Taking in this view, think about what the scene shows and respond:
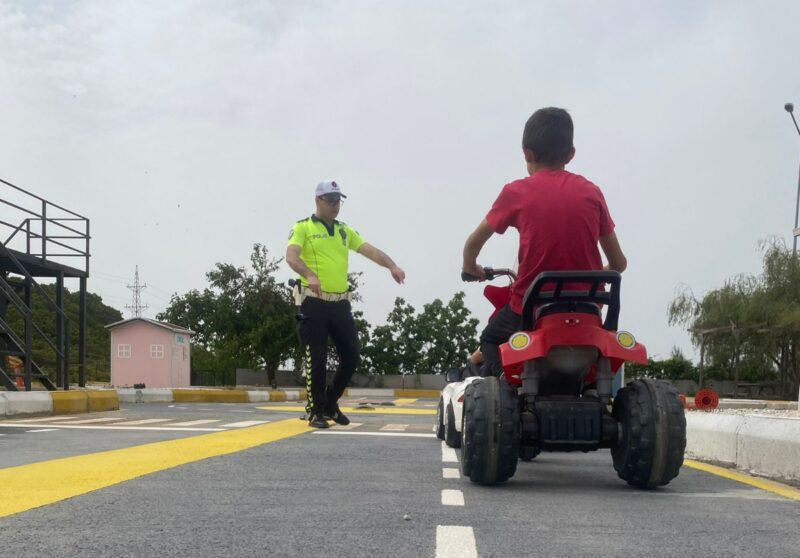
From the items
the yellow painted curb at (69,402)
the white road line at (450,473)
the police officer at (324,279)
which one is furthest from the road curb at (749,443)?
the yellow painted curb at (69,402)

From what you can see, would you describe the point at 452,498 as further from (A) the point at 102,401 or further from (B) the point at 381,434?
(A) the point at 102,401

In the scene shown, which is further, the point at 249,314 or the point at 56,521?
the point at 249,314

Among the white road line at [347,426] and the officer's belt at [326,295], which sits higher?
the officer's belt at [326,295]

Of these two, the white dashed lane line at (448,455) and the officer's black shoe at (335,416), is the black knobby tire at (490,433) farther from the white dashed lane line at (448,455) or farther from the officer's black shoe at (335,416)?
the officer's black shoe at (335,416)

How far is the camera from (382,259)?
902 centimetres

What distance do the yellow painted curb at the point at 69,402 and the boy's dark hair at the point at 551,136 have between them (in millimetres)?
9724

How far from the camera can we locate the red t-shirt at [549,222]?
4.83m

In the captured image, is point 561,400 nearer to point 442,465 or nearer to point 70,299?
point 442,465

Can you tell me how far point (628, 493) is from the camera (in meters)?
4.58

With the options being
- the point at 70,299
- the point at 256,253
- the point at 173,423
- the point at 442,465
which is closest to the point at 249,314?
the point at 256,253

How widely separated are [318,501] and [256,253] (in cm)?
5233

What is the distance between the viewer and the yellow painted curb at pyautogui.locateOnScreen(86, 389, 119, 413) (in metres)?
14.1

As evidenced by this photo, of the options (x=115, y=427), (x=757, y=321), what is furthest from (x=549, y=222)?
(x=757, y=321)

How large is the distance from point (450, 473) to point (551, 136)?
1903 mm
